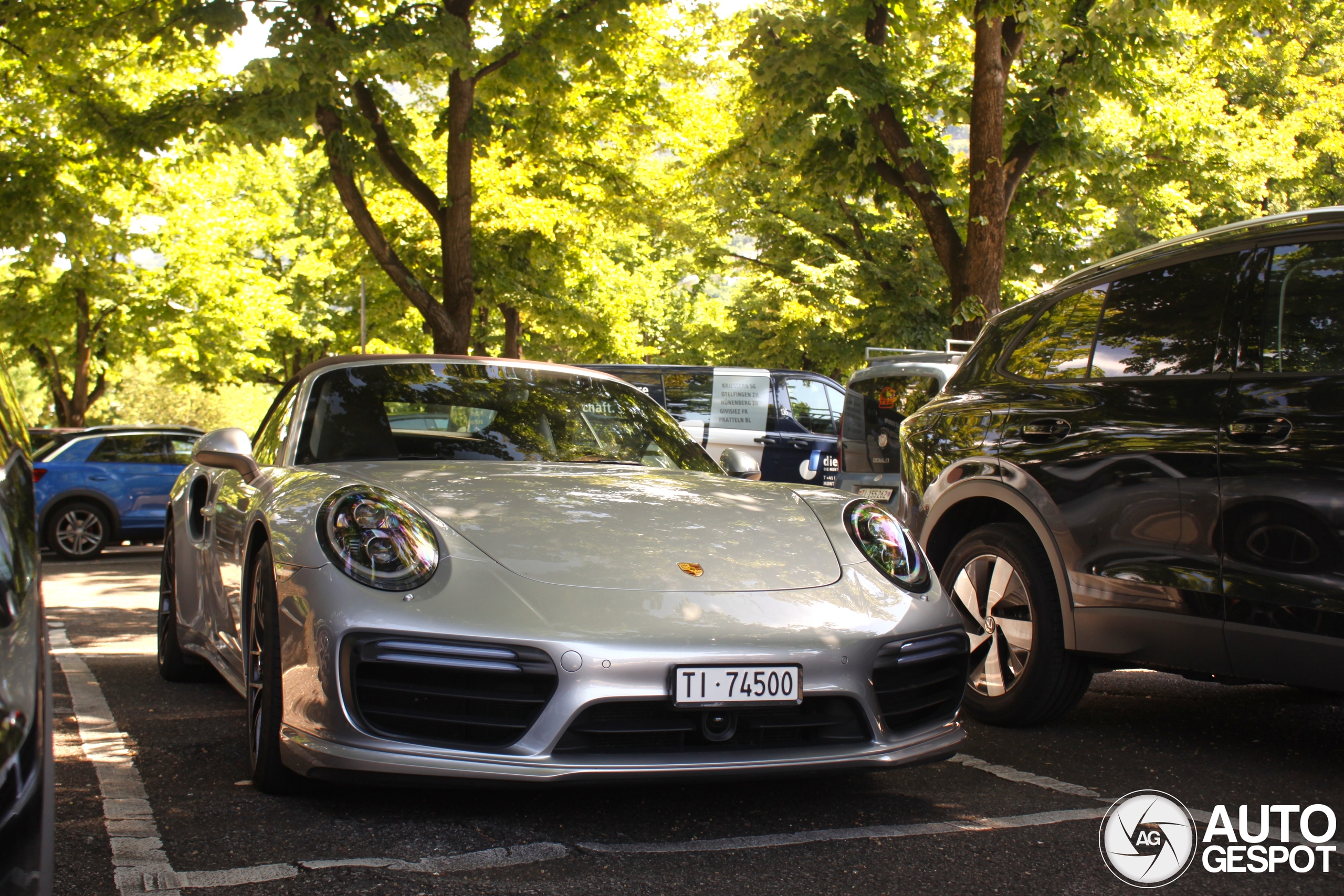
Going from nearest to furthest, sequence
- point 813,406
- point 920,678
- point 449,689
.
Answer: point 449,689 < point 920,678 < point 813,406

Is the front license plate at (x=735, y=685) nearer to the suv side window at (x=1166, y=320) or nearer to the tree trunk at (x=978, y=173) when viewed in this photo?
the suv side window at (x=1166, y=320)

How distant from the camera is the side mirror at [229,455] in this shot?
416cm

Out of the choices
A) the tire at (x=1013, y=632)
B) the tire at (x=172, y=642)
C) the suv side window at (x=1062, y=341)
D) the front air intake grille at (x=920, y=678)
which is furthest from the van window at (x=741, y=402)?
the front air intake grille at (x=920, y=678)

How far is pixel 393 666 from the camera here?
3020 millimetres

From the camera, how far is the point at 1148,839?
127 inches

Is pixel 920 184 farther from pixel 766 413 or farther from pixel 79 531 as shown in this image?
pixel 79 531

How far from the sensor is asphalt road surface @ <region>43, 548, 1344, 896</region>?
111 inches

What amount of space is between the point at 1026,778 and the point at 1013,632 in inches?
33.2

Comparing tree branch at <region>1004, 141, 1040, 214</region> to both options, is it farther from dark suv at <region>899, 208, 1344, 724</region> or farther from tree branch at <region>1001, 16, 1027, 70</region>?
dark suv at <region>899, 208, 1344, 724</region>

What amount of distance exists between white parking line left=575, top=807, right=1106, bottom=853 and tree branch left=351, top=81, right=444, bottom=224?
11626mm

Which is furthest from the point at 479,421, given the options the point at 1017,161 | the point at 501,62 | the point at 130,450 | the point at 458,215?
the point at 130,450

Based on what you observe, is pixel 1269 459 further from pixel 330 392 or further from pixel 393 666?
pixel 330 392

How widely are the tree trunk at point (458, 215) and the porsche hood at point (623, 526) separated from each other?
32.4 ft

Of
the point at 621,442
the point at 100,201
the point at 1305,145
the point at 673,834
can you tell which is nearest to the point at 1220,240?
the point at 621,442
